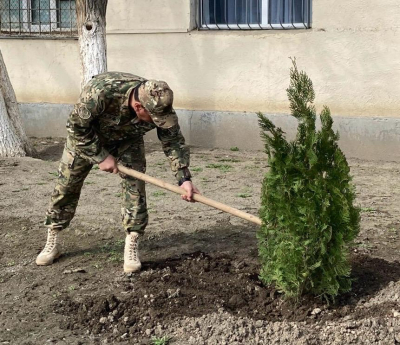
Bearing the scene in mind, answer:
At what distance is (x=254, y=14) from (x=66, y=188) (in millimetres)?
5564

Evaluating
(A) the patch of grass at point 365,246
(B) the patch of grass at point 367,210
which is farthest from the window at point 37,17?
(A) the patch of grass at point 365,246

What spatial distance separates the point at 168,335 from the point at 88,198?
3.48 m

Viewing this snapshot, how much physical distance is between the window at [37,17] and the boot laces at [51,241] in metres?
6.37

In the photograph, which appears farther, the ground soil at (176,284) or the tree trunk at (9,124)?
the tree trunk at (9,124)

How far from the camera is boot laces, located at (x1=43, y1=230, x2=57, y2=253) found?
18.2 ft

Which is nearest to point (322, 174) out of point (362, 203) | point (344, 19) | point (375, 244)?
point (375, 244)

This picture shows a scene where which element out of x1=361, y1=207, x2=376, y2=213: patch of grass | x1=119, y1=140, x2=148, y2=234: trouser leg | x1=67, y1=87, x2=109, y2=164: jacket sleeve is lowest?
x1=361, y1=207, x2=376, y2=213: patch of grass

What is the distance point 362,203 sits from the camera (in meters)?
7.27

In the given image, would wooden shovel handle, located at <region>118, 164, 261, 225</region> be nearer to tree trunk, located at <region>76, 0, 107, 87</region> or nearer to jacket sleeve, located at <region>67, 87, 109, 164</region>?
jacket sleeve, located at <region>67, 87, 109, 164</region>

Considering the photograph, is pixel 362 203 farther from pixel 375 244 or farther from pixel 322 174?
pixel 322 174

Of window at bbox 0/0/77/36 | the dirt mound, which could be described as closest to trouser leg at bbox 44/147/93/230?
the dirt mound

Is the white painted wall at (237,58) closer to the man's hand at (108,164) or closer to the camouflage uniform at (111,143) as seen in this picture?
the camouflage uniform at (111,143)

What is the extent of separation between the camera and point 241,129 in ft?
33.1

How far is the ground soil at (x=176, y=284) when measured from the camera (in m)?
4.28
